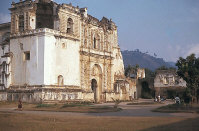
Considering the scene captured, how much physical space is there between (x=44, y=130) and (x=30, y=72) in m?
23.5

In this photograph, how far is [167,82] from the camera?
55.3 metres

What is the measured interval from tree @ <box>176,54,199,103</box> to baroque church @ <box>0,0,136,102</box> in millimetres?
16062

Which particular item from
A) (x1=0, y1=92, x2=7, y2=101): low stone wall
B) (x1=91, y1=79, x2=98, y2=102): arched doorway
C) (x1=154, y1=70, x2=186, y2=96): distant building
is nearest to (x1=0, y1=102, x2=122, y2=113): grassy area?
(x1=0, y1=92, x2=7, y2=101): low stone wall

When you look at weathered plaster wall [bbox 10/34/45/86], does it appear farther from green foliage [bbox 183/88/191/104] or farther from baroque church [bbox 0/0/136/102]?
green foliage [bbox 183/88/191/104]

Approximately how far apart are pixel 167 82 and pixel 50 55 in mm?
28374

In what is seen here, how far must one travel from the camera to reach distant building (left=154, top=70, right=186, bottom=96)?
54.3m

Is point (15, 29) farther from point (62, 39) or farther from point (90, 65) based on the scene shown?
point (90, 65)

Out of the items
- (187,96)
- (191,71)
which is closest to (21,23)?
(191,71)

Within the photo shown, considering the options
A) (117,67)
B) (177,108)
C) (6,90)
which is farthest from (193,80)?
(117,67)

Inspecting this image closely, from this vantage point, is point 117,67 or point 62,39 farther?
point 117,67

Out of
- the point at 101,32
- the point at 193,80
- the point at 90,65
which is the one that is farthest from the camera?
the point at 101,32

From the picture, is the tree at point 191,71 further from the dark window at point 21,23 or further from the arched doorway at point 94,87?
the dark window at point 21,23

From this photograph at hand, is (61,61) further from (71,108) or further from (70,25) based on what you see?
(71,108)

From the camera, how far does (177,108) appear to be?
72.8ft
